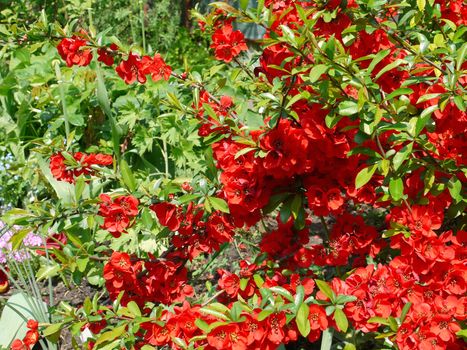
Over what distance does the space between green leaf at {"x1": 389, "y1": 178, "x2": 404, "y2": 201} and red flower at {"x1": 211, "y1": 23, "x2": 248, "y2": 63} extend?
60 centimetres

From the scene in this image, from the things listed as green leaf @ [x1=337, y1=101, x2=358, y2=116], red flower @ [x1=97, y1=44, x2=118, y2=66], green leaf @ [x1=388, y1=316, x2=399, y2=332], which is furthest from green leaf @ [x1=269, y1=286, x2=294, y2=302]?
red flower @ [x1=97, y1=44, x2=118, y2=66]

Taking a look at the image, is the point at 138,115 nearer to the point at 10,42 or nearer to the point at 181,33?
the point at 10,42

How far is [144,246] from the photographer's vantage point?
2.89 m

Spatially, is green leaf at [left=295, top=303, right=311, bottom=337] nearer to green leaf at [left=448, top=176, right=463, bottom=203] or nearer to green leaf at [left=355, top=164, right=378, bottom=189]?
green leaf at [left=355, top=164, right=378, bottom=189]

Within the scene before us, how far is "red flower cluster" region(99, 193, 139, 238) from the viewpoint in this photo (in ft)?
5.93

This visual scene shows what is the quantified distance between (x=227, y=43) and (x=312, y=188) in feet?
1.64

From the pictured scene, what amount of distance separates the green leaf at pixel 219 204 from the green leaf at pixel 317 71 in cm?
44

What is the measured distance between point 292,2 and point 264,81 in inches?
9.6

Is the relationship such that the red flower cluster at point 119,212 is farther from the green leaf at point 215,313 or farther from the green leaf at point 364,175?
the green leaf at point 364,175

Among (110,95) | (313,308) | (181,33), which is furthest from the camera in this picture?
(181,33)

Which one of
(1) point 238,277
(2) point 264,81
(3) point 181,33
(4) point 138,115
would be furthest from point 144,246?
(3) point 181,33

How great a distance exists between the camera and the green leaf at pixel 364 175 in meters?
1.59

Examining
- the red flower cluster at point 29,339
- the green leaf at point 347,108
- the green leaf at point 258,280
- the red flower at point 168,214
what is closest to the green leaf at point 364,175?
the green leaf at point 347,108

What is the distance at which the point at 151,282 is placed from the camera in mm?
2000
